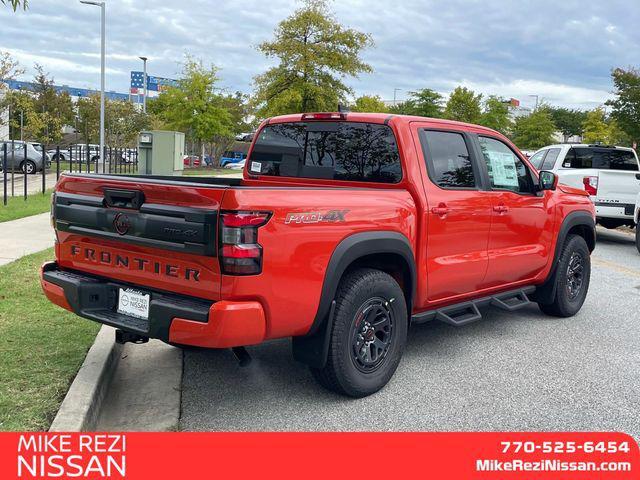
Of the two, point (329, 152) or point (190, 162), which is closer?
point (329, 152)

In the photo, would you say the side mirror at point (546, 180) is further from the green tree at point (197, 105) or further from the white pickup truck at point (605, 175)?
the green tree at point (197, 105)

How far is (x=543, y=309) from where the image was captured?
6574mm

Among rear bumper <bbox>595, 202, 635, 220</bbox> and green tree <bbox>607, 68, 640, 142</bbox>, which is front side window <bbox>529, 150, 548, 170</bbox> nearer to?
rear bumper <bbox>595, 202, 635, 220</bbox>

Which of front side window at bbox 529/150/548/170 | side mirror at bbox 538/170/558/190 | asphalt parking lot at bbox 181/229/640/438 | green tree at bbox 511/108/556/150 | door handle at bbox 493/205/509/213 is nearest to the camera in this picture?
asphalt parking lot at bbox 181/229/640/438

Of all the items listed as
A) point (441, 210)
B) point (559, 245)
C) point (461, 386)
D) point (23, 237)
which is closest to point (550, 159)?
point (559, 245)

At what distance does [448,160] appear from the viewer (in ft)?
16.3

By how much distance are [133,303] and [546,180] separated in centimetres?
399

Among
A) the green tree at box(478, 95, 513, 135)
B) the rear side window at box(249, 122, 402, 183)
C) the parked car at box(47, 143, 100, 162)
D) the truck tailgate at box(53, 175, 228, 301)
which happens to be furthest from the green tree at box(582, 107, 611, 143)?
the truck tailgate at box(53, 175, 228, 301)

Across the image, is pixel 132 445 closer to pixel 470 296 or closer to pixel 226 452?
pixel 226 452

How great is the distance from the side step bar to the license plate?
2.03 metres

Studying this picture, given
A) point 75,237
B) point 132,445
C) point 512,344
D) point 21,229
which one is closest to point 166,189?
point 75,237

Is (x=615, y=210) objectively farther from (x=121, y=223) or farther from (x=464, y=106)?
(x=464, y=106)

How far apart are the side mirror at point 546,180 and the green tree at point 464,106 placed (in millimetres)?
50363

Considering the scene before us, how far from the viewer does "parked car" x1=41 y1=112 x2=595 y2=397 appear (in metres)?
3.38
